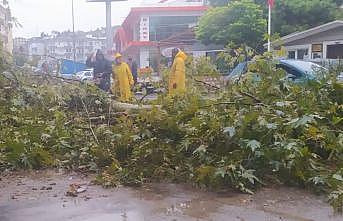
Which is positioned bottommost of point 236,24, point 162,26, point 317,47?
point 317,47

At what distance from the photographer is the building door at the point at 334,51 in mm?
23016

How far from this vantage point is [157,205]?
450cm

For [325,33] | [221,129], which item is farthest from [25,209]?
[325,33]

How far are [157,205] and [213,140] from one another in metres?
1.11

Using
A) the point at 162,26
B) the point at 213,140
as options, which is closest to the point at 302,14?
the point at 162,26

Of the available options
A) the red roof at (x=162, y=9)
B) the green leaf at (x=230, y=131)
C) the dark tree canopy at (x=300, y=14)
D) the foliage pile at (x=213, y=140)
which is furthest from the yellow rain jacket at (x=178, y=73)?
the red roof at (x=162, y=9)

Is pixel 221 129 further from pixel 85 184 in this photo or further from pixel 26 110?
pixel 26 110

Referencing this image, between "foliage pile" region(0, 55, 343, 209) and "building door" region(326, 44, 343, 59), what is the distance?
1779 centimetres

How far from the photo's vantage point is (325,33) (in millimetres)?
23766

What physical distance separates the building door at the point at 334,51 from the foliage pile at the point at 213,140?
58.4 feet

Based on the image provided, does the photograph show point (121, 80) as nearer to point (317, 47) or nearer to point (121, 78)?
point (121, 78)

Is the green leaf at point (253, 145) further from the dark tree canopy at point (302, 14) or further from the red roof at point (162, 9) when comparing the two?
the red roof at point (162, 9)

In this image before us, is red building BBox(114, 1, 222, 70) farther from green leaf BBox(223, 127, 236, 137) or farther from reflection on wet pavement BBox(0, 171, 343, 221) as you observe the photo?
reflection on wet pavement BBox(0, 171, 343, 221)

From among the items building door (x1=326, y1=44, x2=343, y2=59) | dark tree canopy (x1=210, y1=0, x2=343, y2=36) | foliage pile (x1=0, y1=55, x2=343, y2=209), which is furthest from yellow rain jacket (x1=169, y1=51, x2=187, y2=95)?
dark tree canopy (x1=210, y1=0, x2=343, y2=36)
